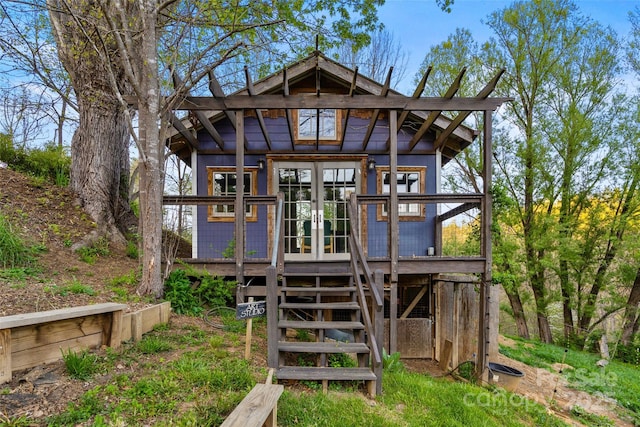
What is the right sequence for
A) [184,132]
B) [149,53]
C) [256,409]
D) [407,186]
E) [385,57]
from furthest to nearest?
1. [385,57]
2. [407,186]
3. [184,132]
4. [149,53]
5. [256,409]

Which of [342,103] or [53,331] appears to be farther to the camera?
[342,103]

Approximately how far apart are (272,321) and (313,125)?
5341mm

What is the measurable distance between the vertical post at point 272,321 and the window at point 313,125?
4740 mm

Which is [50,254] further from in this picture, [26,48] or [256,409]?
[256,409]

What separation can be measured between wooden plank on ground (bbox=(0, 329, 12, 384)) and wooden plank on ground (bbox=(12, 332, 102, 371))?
0.10 meters

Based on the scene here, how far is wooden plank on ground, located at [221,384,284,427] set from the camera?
198 centimetres

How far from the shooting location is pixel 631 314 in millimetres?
11016

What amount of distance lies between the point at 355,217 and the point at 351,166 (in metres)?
2.64

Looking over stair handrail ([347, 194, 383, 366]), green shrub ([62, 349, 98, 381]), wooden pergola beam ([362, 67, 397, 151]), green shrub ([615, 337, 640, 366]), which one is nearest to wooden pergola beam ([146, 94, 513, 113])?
wooden pergola beam ([362, 67, 397, 151])

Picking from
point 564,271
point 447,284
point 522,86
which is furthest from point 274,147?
point 564,271

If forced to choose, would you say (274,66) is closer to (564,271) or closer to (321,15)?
(321,15)

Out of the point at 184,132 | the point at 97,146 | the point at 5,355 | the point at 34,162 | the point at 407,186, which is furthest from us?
the point at 407,186

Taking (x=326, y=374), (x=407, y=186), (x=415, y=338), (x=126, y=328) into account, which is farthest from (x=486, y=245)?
(x=126, y=328)

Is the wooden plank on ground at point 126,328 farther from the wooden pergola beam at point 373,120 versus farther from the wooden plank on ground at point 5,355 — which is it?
the wooden pergola beam at point 373,120
